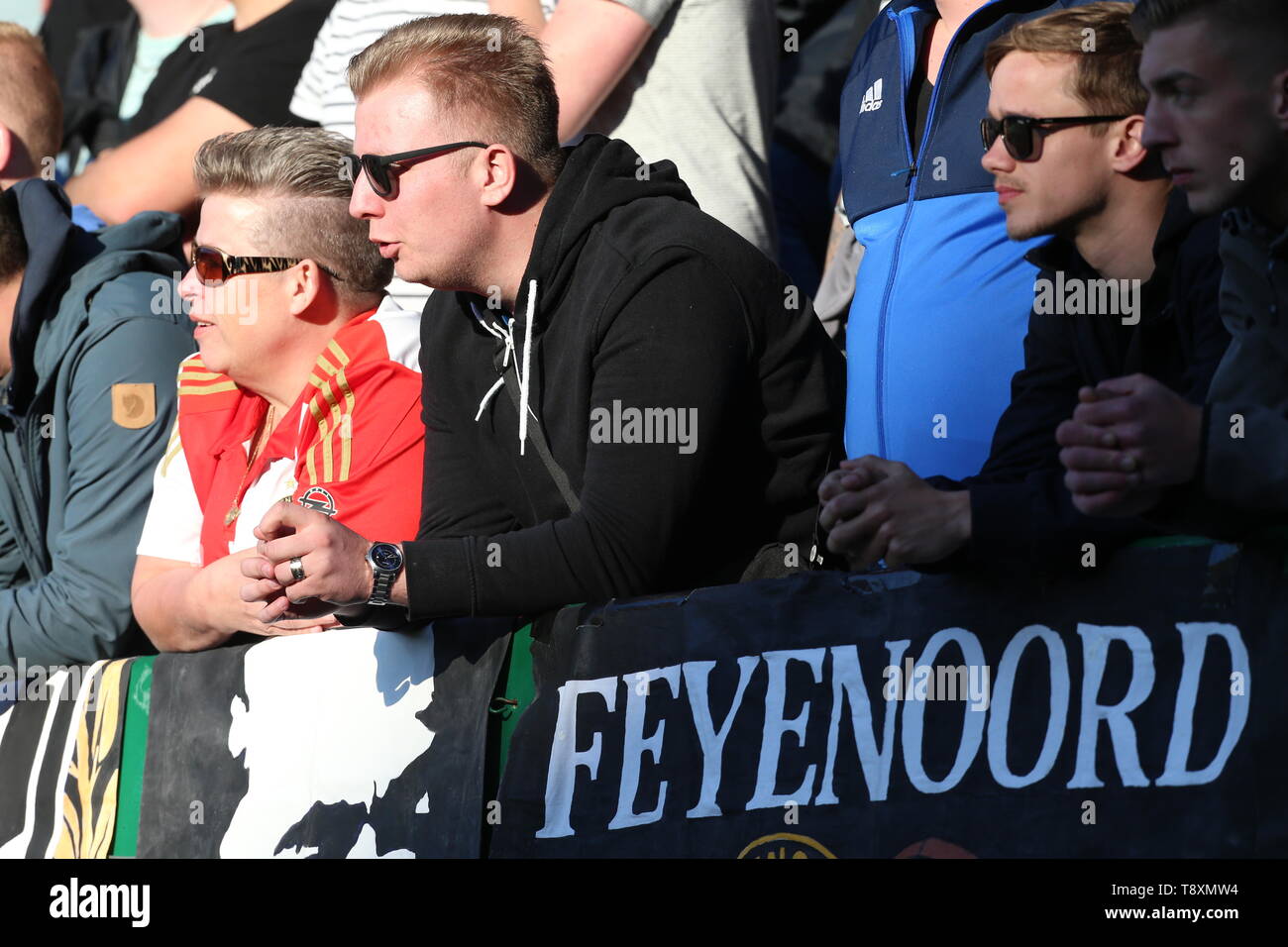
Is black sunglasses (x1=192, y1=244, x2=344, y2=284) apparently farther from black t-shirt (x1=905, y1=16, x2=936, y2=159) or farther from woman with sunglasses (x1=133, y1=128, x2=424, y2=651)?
black t-shirt (x1=905, y1=16, x2=936, y2=159)

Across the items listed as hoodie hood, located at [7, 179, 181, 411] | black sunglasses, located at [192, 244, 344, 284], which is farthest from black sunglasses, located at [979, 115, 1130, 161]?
hoodie hood, located at [7, 179, 181, 411]

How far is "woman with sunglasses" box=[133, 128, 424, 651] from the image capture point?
14.8ft

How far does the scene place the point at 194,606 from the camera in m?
4.48

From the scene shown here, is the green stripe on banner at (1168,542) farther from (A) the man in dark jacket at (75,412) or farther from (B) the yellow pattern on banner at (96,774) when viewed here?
(A) the man in dark jacket at (75,412)

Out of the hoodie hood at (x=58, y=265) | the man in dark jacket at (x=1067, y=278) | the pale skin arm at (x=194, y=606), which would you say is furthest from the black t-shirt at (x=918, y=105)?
the hoodie hood at (x=58, y=265)

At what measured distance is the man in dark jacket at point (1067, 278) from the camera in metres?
3.04

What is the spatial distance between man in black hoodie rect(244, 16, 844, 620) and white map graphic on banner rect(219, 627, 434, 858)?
0.26 metres

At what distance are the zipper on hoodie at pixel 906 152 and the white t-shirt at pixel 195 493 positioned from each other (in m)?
1.24

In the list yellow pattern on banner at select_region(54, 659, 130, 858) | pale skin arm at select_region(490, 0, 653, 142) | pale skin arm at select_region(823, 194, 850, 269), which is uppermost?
pale skin arm at select_region(490, 0, 653, 142)

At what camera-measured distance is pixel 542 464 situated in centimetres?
398
